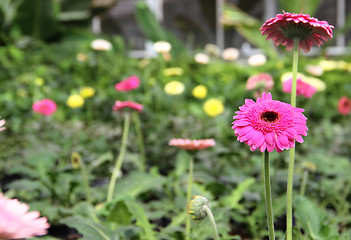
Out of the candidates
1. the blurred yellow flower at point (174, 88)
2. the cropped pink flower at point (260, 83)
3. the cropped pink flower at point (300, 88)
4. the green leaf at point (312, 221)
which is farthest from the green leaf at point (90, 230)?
the blurred yellow flower at point (174, 88)

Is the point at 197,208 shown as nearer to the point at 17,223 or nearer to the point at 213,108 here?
the point at 17,223

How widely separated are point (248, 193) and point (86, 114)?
167 cm

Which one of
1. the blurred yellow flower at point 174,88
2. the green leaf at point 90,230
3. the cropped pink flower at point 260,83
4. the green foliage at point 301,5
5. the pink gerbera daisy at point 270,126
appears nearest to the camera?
the pink gerbera daisy at point 270,126

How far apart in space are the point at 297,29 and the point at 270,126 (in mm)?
180

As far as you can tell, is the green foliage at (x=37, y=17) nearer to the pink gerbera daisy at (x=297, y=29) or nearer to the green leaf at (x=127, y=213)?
the green leaf at (x=127, y=213)

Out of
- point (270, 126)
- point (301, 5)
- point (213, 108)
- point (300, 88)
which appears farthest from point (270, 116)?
point (301, 5)

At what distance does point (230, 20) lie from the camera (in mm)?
5113

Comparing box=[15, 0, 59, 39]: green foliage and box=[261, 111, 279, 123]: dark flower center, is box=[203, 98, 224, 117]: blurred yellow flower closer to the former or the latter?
box=[261, 111, 279, 123]: dark flower center

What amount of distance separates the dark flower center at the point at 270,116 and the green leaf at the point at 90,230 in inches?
17.5

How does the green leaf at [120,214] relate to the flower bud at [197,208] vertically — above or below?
below

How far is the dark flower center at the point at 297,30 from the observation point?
70 cm

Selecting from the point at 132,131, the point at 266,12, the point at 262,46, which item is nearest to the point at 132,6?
the point at 266,12

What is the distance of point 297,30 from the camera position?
0.70 m

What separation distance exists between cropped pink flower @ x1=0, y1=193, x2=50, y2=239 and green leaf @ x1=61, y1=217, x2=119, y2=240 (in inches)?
19.7
